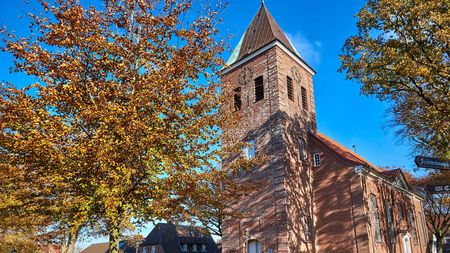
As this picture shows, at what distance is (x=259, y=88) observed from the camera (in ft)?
83.5

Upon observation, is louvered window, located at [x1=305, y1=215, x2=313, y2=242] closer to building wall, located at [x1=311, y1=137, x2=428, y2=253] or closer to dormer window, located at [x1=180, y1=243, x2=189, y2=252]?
building wall, located at [x1=311, y1=137, x2=428, y2=253]

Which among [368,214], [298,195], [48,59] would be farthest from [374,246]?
[48,59]

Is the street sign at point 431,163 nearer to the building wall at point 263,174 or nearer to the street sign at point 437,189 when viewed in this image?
the street sign at point 437,189

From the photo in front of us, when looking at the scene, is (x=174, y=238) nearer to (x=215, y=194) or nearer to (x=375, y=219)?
(x=375, y=219)

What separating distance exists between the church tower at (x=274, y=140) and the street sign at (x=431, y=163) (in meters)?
12.5

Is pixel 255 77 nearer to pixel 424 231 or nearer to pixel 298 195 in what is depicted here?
pixel 298 195

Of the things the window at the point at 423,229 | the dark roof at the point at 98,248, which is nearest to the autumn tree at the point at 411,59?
the window at the point at 423,229

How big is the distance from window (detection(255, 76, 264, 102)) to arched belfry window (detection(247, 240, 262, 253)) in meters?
9.76

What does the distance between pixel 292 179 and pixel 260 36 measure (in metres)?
11.6

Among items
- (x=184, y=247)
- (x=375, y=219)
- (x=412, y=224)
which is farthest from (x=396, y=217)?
(x=184, y=247)

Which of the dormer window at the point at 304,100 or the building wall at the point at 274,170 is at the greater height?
the dormer window at the point at 304,100

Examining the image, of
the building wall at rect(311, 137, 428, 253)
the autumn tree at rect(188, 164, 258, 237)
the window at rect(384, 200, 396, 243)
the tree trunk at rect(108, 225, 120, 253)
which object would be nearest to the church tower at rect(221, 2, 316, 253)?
the building wall at rect(311, 137, 428, 253)

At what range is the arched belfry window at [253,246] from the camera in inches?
867

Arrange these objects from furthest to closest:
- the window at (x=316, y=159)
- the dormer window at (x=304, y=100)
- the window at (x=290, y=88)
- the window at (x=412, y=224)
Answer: the window at (x=412, y=224) < the dormer window at (x=304, y=100) < the window at (x=290, y=88) < the window at (x=316, y=159)
